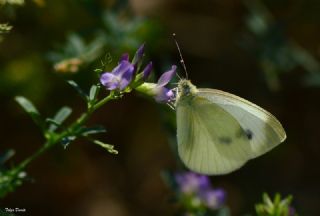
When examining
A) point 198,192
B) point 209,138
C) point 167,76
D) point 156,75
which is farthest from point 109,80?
point 156,75

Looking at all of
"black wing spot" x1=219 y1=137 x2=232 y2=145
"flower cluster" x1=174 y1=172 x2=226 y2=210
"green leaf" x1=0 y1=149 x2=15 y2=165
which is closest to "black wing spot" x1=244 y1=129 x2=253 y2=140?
"black wing spot" x1=219 y1=137 x2=232 y2=145

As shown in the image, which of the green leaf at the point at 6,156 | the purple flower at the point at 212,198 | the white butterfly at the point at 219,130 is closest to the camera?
the green leaf at the point at 6,156

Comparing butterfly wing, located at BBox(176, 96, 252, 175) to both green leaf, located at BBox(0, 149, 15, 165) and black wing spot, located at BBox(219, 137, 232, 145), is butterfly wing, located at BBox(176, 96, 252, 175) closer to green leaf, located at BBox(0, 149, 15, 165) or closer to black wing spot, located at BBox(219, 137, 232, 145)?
black wing spot, located at BBox(219, 137, 232, 145)

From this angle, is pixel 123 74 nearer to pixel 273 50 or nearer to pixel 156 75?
pixel 156 75

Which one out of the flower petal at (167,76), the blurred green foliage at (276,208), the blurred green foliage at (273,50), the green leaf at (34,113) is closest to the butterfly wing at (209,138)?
the blurred green foliage at (276,208)

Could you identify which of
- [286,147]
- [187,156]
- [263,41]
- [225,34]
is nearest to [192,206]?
[187,156]

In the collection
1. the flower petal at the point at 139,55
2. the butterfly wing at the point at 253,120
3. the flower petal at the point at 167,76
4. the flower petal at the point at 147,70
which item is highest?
the flower petal at the point at 139,55

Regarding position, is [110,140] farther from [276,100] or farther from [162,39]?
[276,100]

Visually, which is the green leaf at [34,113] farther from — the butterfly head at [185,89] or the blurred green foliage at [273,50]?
the blurred green foliage at [273,50]

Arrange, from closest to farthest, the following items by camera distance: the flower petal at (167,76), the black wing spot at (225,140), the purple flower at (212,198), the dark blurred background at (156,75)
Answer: the flower petal at (167,76) → the black wing spot at (225,140) → the purple flower at (212,198) → the dark blurred background at (156,75)
